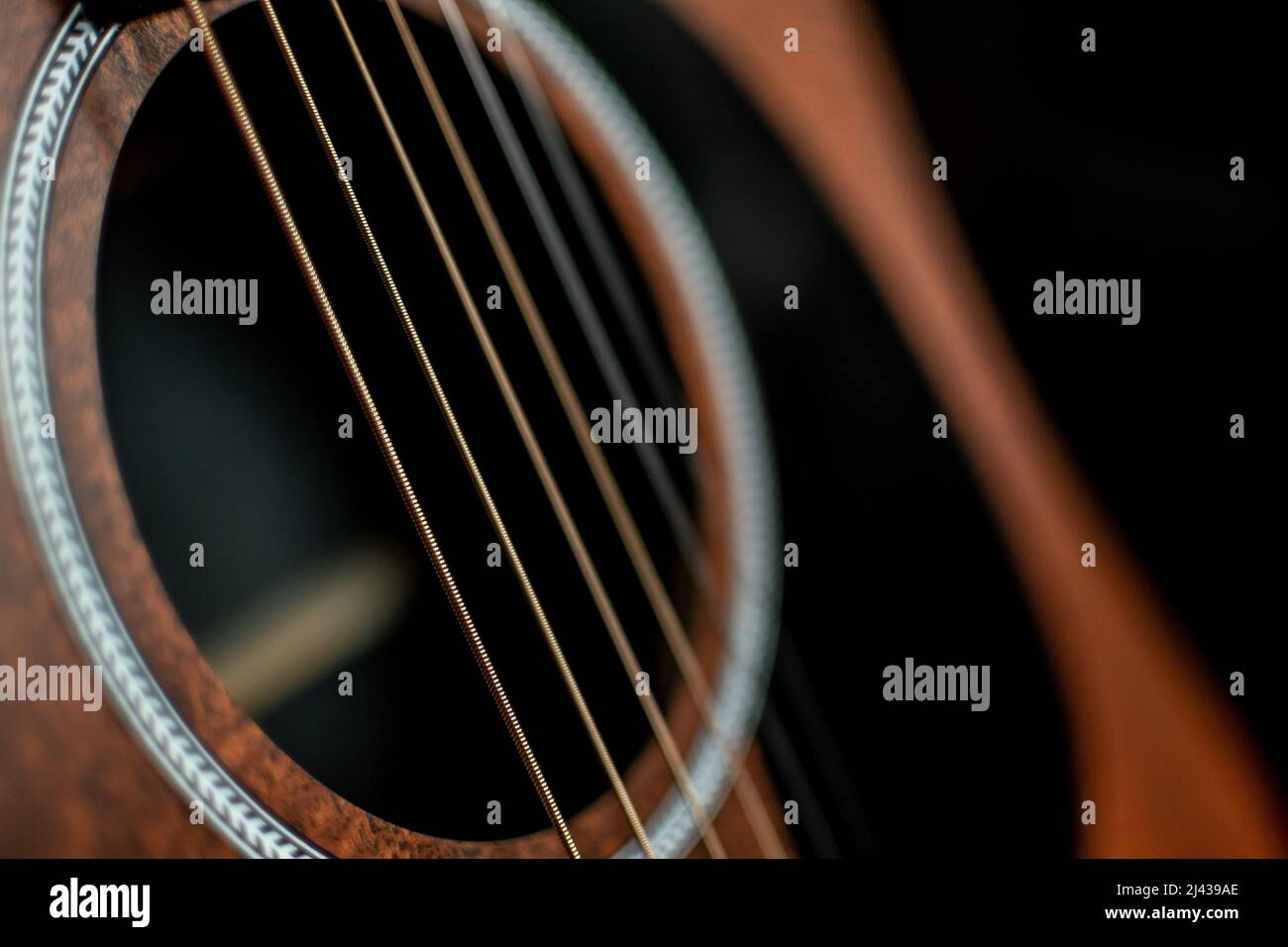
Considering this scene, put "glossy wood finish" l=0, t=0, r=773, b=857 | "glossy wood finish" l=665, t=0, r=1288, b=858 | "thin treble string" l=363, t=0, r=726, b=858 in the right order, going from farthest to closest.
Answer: "glossy wood finish" l=665, t=0, r=1288, b=858 < "thin treble string" l=363, t=0, r=726, b=858 < "glossy wood finish" l=0, t=0, r=773, b=857

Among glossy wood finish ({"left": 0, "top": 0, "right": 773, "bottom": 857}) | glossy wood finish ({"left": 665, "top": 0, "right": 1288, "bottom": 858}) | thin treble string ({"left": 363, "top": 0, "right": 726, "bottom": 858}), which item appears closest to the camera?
glossy wood finish ({"left": 0, "top": 0, "right": 773, "bottom": 857})

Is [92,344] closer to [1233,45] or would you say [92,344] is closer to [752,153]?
[752,153]

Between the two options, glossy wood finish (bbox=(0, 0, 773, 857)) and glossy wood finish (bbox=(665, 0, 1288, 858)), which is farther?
glossy wood finish (bbox=(665, 0, 1288, 858))

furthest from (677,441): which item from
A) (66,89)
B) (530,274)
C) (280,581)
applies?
(66,89)

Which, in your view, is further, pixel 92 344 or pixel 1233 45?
pixel 1233 45

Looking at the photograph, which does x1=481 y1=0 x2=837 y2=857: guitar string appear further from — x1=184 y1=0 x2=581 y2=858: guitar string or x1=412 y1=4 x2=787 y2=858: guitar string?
x1=184 y1=0 x2=581 y2=858: guitar string

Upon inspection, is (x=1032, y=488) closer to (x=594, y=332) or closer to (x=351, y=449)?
(x=594, y=332)

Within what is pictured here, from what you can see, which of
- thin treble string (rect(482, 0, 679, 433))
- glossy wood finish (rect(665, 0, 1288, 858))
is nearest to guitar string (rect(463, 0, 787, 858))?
thin treble string (rect(482, 0, 679, 433))

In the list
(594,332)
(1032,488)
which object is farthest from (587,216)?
(1032,488)
